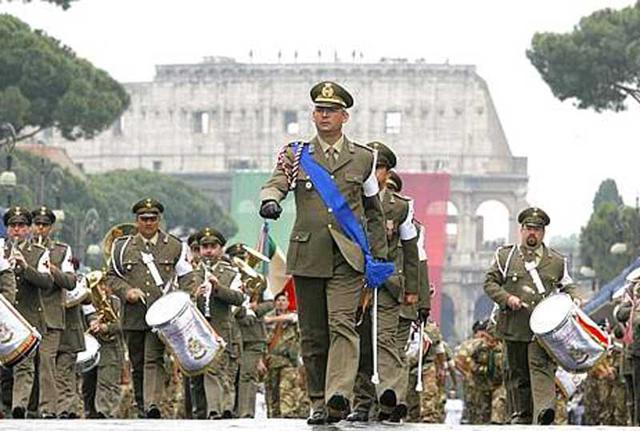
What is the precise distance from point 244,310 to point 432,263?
118024 mm

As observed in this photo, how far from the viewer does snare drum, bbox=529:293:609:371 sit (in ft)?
68.8

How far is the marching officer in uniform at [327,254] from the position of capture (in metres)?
16.4

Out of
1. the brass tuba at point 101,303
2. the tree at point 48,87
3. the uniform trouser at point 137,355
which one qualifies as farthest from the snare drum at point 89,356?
the tree at point 48,87

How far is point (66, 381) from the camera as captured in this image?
2408 centimetres

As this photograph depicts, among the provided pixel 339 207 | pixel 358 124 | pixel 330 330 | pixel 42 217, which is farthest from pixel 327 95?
pixel 358 124

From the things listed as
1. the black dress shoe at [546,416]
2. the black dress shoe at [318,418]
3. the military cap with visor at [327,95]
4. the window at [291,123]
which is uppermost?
the window at [291,123]

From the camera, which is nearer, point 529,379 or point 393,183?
point 393,183

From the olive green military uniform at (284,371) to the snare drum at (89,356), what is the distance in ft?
8.67

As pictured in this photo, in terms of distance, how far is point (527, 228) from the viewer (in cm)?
2172

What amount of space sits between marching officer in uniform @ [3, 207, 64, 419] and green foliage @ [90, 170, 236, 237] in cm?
10031

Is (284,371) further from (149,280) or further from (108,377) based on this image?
(149,280)

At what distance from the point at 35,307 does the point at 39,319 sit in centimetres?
11

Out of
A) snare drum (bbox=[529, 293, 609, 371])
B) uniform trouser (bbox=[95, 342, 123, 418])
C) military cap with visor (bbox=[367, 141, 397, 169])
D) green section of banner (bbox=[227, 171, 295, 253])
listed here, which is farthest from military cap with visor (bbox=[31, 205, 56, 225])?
green section of banner (bbox=[227, 171, 295, 253])

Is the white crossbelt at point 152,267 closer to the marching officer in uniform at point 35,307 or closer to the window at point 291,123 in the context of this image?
the marching officer in uniform at point 35,307
